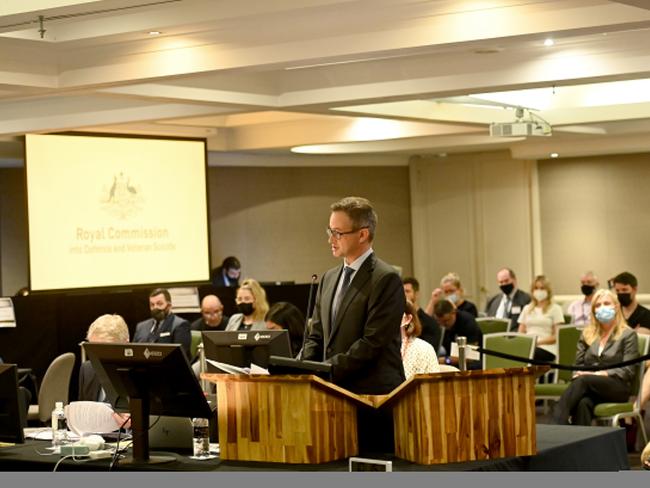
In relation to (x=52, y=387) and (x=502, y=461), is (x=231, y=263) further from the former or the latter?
(x=502, y=461)

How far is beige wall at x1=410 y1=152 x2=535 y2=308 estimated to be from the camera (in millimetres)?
17609

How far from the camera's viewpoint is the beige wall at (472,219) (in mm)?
17609

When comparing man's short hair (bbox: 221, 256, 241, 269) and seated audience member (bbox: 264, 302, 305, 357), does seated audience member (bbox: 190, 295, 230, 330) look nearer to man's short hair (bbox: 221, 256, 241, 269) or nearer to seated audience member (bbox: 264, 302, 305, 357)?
seated audience member (bbox: 264, 302, 305, 357)

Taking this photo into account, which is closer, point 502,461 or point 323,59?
point 502,461

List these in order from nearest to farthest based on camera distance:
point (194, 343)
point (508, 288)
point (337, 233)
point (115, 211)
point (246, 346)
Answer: point (337, 233) → point (246, 346) → point (194, 343) → point (115, 211) → point (508, 288)

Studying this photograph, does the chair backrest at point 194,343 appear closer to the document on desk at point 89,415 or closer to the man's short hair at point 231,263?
the man's short hair at point 231,263

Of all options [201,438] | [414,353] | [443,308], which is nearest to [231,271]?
[443,308]

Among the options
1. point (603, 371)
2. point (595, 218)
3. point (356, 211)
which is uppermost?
point (595, 218)

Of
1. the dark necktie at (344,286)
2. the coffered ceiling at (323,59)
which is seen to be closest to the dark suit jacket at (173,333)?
the coffered ceiling at (323,59)

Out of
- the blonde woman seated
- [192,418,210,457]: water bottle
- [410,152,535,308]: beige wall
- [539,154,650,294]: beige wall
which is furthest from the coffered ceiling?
[410,152,535,308]: beige wall

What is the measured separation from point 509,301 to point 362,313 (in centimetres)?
926

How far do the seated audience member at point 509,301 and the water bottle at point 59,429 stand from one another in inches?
324

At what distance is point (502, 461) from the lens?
435cm

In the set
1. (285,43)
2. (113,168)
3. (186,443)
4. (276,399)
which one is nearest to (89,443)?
(186,443)
